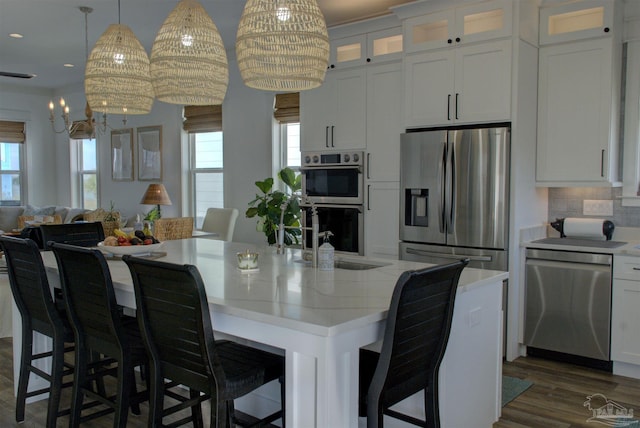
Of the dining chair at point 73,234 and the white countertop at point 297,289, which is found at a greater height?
the dining chair at point 73,234

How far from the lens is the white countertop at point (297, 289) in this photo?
1.81 metres

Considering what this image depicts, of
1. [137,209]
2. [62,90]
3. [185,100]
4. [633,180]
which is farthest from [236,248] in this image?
[62,90]

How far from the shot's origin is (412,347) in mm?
1967

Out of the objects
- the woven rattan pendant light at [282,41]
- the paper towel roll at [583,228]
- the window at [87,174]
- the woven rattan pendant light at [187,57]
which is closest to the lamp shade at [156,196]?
the window at [87,174]

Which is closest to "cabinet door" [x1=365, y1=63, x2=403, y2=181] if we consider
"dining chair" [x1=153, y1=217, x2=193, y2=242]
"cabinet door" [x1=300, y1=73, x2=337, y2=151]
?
"cabinet door" [x1=300, y1=73, x2=337, y2=151]

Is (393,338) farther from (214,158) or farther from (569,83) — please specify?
(214,158)

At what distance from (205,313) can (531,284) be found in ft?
9.61

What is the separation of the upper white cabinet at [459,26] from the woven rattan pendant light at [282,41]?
1738mm

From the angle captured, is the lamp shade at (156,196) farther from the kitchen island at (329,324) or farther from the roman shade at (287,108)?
the kitchen island at (329,324)

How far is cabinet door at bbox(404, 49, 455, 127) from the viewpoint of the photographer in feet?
13.6

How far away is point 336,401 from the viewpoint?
176cm

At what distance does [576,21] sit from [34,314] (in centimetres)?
420

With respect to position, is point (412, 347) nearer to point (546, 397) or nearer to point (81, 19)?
point (546, 397)

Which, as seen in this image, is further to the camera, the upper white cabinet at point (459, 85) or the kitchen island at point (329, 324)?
the upper white cabinet at point (459, 85)
